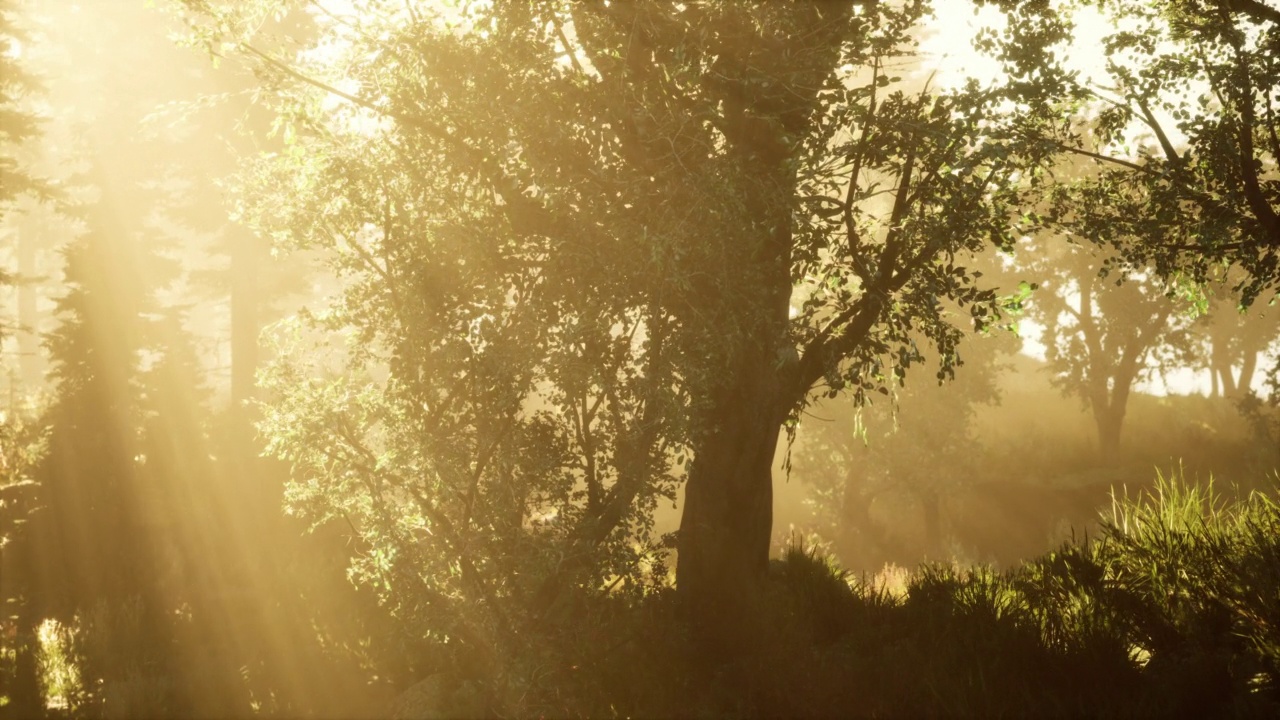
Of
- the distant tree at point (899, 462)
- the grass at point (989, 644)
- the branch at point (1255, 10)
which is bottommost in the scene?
the grass at point (989, 644)

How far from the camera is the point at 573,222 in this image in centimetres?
836

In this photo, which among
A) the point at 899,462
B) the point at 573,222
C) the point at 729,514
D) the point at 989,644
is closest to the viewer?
the point at 573,222

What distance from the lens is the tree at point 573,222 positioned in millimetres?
8336

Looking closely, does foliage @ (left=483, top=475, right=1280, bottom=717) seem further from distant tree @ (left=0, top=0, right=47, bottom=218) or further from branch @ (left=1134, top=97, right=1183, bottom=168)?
distant tree @ (left=0, top=0, right=47, bottom=218)

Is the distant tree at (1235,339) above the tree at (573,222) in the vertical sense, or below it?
above

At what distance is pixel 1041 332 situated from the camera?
29.7 metres

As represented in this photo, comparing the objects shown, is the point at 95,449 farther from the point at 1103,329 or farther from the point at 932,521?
the point at 1103,329

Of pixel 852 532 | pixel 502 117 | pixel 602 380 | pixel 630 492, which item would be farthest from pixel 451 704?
pixel 852 532

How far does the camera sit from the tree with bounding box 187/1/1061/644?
834cm

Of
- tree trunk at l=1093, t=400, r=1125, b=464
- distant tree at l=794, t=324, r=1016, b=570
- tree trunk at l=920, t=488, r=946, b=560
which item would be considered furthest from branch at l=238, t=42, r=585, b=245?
tree trunk at l=1093, t=400, r=1125, b=464

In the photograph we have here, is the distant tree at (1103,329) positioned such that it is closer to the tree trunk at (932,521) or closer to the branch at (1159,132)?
the tree trunk at (932,521)

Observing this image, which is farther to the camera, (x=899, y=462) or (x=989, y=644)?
(x=899, y=462)

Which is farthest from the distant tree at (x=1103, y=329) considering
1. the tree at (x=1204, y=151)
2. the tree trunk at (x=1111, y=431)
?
the tree at (x=1204, y=151)

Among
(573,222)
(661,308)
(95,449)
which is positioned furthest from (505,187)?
(95,449)
